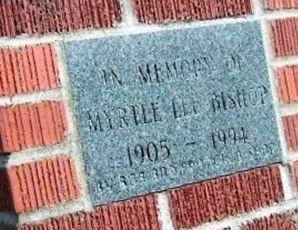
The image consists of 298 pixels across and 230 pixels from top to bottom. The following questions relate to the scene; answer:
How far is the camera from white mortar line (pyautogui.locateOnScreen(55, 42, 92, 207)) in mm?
1060

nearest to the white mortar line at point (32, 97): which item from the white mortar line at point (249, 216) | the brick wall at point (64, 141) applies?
the brick wall at point (64, 141)

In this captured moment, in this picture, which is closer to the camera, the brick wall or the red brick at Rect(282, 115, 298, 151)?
the brick wall

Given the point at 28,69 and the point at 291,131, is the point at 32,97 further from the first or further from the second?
the point at 291,131

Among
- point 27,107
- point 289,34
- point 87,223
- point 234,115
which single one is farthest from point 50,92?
point 289,34

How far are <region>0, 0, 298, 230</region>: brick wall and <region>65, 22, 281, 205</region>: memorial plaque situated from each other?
2cm

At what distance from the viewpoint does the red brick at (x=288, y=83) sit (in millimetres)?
1277

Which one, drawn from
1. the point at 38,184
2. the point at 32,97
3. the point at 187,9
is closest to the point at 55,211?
the point at 38,184

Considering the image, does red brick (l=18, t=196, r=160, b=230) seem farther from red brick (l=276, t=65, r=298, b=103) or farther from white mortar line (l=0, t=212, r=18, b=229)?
red brick (l=276, t=65, r=298, b=103)

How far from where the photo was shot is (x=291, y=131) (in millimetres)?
1279

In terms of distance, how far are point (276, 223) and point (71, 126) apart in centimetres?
44

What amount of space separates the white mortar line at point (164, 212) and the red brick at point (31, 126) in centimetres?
20

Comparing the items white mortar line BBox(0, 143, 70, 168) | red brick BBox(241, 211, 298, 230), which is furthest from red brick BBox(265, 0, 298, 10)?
white mortar line BBox(0, 143, 70, 168)

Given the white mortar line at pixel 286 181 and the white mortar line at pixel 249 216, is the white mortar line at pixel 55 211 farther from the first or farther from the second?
the white mortar line at pixel 286 181

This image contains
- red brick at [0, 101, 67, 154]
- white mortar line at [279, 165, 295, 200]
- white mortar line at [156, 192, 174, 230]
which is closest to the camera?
red brick at [0, 101, 67, 154]
